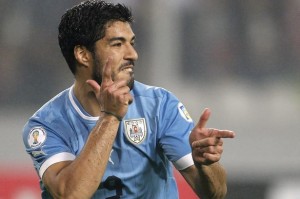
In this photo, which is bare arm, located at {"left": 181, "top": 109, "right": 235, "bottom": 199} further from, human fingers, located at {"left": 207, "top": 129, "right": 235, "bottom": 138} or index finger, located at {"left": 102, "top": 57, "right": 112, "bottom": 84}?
index finger, located at {"left": 102, "top": 57, "right": 112, "bottom": 84}

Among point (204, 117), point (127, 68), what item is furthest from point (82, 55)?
point (204, 117)

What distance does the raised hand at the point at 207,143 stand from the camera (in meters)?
3.02

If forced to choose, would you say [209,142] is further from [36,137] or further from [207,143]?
[36,137]

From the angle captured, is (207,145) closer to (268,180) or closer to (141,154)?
(141,154)

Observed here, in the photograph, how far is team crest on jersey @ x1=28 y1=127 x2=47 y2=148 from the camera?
3439 millimetres

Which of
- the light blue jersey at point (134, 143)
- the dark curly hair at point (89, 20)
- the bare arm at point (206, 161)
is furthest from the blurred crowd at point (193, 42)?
the bare arm at point (206, 161)

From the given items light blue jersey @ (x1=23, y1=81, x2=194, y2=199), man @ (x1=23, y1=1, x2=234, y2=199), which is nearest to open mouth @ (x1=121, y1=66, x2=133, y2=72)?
man @ (x1=23, y1=1, x2=234, y2=199)

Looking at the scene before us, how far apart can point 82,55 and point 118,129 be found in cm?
38

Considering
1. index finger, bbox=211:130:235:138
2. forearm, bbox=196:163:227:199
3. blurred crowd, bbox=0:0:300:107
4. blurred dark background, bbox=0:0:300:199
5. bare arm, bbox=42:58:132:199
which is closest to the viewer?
index finger, bbox=211:130:235:138

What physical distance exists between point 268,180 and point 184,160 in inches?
119

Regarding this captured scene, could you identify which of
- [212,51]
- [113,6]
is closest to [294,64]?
[212,51]

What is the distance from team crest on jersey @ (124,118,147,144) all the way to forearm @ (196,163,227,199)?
0.30 metres

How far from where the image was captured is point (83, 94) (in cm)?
353

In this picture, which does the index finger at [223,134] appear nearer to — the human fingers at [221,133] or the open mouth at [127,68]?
the human fingers at [221,133]
